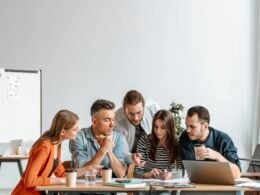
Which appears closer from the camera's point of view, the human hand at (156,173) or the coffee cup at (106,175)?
the coffee cup at (106,175)

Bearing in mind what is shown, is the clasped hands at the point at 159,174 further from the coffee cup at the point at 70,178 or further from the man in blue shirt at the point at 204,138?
the coffee cup at the point at 70,178

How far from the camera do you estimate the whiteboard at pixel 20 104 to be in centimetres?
709

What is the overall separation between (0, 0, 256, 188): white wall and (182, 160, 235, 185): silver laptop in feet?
12.4

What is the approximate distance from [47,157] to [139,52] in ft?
13.7

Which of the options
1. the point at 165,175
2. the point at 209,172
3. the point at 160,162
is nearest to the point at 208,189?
the point at 209,172

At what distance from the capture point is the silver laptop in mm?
3417

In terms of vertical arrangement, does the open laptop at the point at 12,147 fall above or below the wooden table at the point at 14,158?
above

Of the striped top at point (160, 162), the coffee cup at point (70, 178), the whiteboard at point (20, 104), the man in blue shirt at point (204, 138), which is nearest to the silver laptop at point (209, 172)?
the man in blue shirt at point (204, 138)

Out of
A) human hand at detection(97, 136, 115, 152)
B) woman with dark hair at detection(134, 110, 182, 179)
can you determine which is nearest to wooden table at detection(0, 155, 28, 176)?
woman with dark hair at detection(134, 110, 182, 179)

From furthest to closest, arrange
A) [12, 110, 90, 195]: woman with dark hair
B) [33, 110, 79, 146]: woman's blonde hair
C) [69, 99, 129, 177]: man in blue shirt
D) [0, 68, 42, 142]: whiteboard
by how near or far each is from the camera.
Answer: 1. [0, 68, 42, 142]: whiteboard
2. [69, 99, 129, 177]: man in blue shirt
3. [33, 110, 79, 146]: woman's blonde hair
4. [12, 110, 90, 195]: woman with dark hair

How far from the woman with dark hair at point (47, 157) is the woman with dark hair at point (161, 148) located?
0.66 metres

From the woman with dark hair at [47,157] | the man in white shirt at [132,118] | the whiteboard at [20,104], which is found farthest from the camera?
the whiteboard at [20,104]

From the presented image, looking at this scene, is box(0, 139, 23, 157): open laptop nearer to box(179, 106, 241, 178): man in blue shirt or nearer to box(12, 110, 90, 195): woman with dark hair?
box(12, 110, 90, 195): woman with dark hair

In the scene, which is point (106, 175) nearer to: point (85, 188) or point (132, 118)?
point (85, 188)
